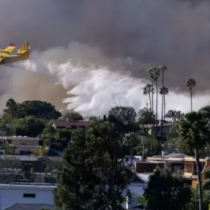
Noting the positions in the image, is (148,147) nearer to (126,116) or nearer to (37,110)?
(126,116)

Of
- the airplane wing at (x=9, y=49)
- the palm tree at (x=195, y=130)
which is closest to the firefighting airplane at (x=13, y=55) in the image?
the airplane wing at (x=9, y=49)

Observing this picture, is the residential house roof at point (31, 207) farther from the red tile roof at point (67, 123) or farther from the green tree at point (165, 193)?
the red tile roof at point (67, 123)

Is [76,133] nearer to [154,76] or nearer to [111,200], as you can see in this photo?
[111,200]

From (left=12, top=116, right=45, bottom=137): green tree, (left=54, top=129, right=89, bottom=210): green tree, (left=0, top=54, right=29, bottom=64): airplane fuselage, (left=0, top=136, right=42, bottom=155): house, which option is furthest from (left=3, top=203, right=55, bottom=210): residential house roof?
(left=12, top=116, right=45, bottom=137): green tree

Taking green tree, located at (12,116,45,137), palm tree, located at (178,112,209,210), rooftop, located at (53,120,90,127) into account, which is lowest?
palm tree, located at (178,112,209,210)

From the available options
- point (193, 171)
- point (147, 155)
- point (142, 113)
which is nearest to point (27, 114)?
point (142, 113)

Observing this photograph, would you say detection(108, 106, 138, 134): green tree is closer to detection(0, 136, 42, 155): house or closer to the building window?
detection(0, 136, 42, 155): house
